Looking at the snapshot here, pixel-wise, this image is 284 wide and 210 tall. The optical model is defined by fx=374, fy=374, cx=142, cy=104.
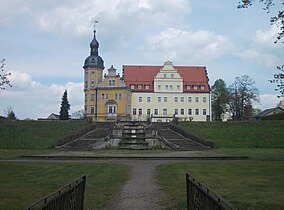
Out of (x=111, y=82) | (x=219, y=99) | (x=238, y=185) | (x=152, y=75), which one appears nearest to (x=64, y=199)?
(x=238, y=185)

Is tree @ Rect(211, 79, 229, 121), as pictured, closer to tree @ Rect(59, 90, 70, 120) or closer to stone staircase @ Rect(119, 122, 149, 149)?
tree @ Rect(59, 90, 70, 120)

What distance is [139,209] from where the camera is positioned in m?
9.55

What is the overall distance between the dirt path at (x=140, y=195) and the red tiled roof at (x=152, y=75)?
63.9 meters

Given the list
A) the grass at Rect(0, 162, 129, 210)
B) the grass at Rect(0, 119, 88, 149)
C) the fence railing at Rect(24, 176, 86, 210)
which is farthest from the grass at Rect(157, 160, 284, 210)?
the grass at Rect(0, 119, 88, 149)

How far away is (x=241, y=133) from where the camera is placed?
149 ft

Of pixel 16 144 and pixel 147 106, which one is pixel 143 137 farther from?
pixel 147 106

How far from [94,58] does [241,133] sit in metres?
41.9

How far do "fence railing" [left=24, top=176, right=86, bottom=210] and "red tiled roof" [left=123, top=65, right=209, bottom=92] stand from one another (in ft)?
235

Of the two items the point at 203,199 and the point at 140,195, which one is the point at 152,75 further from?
the point at 203,199

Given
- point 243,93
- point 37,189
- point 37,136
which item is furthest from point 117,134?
point 243,93

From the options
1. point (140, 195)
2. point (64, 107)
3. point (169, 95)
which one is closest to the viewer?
point (140, 195)

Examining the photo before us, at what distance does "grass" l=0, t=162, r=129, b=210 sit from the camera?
10406mm

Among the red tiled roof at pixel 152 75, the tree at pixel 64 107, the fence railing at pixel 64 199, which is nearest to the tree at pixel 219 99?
the red tiled roof at pixel 152 75

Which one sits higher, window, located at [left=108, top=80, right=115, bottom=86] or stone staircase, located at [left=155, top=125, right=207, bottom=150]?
window, located at [left=108, top=80, right=115, bottom=86]
